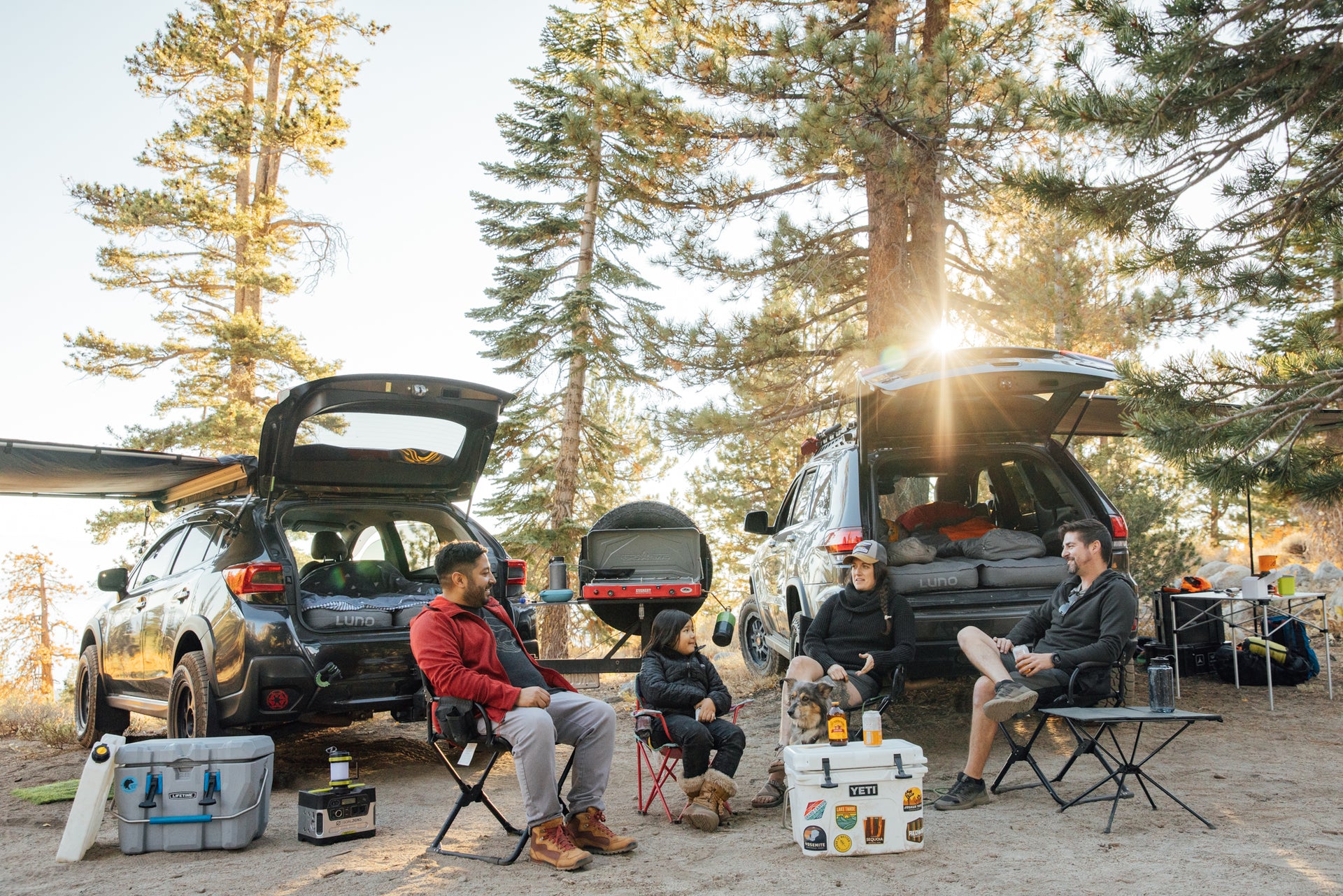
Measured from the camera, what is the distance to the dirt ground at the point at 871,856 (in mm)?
3529

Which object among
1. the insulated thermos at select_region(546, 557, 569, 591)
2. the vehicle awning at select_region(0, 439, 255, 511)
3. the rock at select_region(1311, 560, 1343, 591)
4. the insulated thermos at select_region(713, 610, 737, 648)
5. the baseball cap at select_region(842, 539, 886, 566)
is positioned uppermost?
the vehicle awning at select_region(0, 439, 255, 511)

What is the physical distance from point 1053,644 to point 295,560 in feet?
12.9

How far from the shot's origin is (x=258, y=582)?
210 inches

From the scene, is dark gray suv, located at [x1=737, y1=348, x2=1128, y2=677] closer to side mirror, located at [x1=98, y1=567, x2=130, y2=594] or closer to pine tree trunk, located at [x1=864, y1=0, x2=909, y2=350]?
pine tree trunk, located at [x1=864, y1=0, x2=909, y2=350]

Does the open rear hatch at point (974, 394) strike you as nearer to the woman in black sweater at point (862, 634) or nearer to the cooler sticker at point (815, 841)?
the woman in black sweater at point (862, 634)

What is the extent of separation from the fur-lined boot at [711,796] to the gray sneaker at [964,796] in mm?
950

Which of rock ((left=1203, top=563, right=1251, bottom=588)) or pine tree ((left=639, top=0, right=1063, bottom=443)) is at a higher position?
pine tree ((left=639, top=0, right=1063, bottom=443))

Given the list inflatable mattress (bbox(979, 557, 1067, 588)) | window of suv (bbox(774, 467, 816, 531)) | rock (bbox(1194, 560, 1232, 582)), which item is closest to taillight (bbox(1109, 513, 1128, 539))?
inflatable mattress (bbox(979, 557, 1067, 588))

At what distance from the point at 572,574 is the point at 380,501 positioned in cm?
966

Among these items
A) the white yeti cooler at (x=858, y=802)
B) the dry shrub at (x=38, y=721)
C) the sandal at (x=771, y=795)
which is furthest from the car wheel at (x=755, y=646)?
the dry shrub at (x=38, y=721)

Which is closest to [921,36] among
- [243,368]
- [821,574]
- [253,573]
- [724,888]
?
[821,574]

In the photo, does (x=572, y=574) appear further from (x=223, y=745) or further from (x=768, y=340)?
(x=223, y=745)

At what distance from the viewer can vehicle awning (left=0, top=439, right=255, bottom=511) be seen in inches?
246

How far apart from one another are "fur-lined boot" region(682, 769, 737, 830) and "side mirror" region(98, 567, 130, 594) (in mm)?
4583
